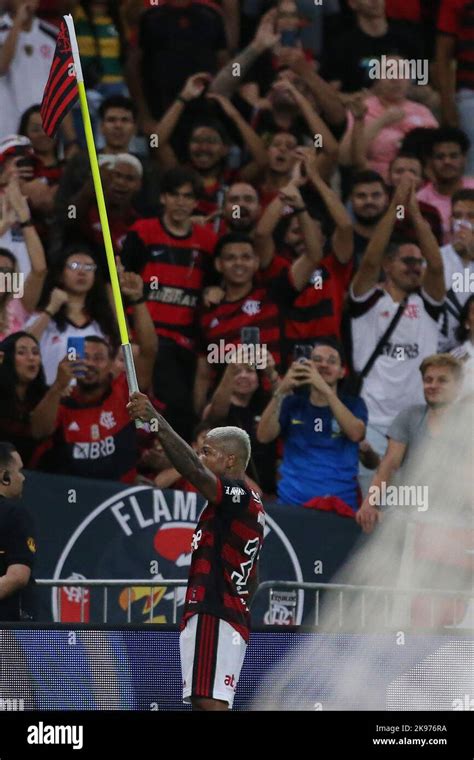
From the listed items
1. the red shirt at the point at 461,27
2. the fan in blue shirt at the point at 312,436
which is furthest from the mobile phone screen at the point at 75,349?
the red shirt at the point at 461,27

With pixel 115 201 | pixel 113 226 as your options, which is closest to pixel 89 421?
pixel 113 226

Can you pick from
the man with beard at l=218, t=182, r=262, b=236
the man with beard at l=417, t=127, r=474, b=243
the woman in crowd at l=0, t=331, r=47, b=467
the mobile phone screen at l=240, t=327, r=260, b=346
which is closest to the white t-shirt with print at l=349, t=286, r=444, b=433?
the mobile phone screen at l=240, t=327, r=260, b=346

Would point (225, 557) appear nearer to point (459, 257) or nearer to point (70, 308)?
point (70, 308)

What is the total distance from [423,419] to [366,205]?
166 cm

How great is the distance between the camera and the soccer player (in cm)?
817

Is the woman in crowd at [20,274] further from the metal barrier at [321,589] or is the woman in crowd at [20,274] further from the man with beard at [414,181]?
the man with beard at [414,181]

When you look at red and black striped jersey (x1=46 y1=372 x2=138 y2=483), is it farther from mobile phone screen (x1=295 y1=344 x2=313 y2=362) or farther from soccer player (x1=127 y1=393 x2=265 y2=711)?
soccer player (x1=127 y1=393 x2=265 y2=711)

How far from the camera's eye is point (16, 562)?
29.6 feet

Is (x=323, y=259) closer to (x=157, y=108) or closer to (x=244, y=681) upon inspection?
(x=157, y=108)

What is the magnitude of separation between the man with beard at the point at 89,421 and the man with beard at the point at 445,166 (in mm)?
2521

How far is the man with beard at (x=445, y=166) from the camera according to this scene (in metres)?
11.7

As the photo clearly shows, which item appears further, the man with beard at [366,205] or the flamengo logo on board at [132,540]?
the man with beard at [366,205]

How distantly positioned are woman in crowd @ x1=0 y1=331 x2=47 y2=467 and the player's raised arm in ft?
8.35
